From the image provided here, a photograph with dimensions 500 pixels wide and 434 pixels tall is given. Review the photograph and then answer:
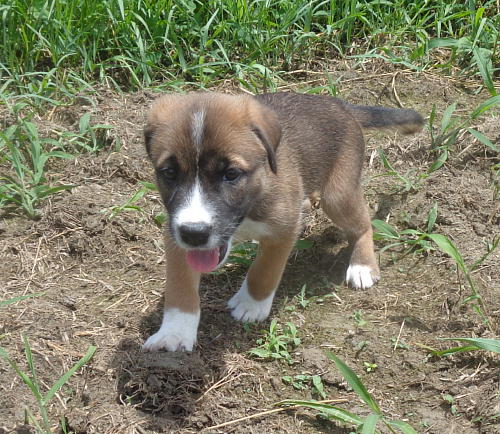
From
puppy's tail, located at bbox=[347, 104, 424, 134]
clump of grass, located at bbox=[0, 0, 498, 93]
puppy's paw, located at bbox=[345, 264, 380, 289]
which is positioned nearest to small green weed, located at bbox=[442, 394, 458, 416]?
puppy's paw, located at bbox=[345, 264, 380, 289]

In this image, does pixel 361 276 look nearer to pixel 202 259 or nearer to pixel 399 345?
pixel 399 345

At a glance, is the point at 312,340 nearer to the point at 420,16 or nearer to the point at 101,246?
the point at 101,246

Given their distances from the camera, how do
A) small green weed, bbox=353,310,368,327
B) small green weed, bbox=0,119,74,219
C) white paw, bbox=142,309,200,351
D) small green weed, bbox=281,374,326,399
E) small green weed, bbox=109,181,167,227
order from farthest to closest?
small green weed, bbox=0,119,74,219, small green weed, bbox=109,181,167,227, small green weed, bbox=353,310,368,327, white paw, bbox=142,309,200,351, small green weed, bbox=281,374,326,399

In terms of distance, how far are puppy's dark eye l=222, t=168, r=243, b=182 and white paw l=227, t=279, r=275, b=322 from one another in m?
0.83

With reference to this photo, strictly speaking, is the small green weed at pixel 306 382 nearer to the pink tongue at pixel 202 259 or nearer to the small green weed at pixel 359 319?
the small green weed at pixel 359 319

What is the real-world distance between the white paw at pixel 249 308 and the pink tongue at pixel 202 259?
507 millimetres

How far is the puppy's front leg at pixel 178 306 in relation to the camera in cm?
387

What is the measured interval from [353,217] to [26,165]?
208 centimetres

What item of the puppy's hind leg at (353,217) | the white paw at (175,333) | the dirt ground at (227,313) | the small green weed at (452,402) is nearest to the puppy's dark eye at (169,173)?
the white paw at (175,333)

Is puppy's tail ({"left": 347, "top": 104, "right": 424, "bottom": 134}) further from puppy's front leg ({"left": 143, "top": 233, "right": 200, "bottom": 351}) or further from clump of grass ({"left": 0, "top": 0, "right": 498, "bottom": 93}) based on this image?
puppy's front leg ({"left": 143, "top": 233, "right": 200, "bottom": 351})

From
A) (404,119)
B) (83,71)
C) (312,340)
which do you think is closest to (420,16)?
(404,119)

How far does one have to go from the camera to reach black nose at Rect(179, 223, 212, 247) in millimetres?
3392

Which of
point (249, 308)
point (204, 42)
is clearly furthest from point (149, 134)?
Answer: point (204, 42)

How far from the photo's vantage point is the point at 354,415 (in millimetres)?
3373
